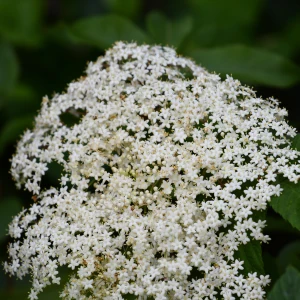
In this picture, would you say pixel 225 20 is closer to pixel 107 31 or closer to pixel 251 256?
pixel 107 31

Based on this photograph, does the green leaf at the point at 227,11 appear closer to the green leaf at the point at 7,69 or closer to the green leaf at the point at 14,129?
the green leaf at the point at 7,69

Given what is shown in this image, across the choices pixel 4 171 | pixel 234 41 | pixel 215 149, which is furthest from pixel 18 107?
pixel 215 149

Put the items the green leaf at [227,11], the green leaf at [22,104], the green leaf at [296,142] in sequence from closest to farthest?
1. the green leaf at [296,142]
2. the green leaf at [22,104]
3. the green leaf at [227,11]

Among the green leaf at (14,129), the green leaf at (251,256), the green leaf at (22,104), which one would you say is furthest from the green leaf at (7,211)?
the green leaf at (251,256)

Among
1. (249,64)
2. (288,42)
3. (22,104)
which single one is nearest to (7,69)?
(22,104)

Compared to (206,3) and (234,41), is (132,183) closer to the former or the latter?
(234,41)

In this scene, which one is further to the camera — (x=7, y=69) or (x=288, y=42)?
(x=288, y=42)

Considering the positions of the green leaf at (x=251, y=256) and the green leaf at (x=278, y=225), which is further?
the green leaf at (x=278, y=225)
